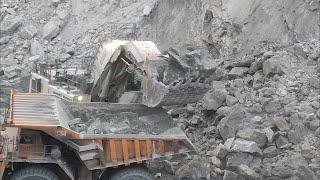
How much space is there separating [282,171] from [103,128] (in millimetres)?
3413

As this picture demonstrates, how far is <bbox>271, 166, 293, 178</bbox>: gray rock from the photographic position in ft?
35.4

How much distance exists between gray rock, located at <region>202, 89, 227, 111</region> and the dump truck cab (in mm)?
2866

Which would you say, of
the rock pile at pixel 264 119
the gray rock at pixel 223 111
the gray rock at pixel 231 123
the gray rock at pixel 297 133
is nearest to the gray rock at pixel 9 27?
the rock pile at pixel 264 119

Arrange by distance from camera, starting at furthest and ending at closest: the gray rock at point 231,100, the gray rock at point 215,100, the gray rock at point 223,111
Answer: the gray rock at point 215,100
the gray rock at point 231,100
the gray rock at point 223,111

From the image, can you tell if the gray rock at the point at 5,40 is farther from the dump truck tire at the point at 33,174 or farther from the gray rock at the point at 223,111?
the dump truck tire at the point at 33,174

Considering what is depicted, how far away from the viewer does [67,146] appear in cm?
934

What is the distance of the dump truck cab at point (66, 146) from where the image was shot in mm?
9133

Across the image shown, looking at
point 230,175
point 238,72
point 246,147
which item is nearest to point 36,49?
point 238,72

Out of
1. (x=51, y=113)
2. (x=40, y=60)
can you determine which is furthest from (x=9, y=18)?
(x=51, y=113)

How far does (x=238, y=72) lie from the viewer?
14.0m

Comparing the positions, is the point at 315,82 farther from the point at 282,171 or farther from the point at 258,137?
the point at 282,171

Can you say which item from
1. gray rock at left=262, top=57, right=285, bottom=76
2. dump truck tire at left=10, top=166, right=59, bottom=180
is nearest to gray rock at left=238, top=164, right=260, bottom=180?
gray rock at left=262, top=57, right=285, bottom=76

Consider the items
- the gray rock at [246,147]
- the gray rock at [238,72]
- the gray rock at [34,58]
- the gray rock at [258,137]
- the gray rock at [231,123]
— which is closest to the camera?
the gray rock at [246,147]

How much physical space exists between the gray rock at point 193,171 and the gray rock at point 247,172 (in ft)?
2.27
